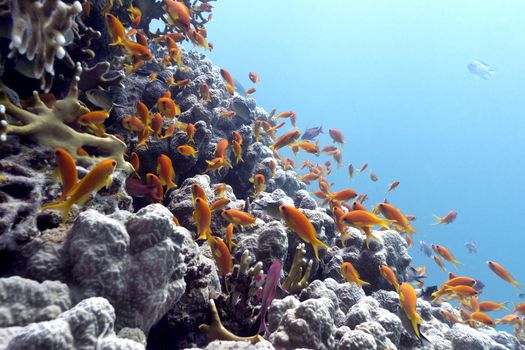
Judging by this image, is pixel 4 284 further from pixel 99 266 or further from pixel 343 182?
pixel 343 182

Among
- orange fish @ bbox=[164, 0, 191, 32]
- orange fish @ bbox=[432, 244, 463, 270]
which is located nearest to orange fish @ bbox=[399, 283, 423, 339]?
orange fish @ bbox=[432, 244, 463, 270]

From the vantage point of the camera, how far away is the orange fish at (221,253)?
3.84 metres

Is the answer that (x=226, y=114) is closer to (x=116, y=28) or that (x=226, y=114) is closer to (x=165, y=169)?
(x=116, y=28)

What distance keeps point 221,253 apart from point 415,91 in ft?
544

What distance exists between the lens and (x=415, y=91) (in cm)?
15100

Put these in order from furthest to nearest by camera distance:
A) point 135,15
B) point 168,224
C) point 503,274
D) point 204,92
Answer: point 204,92 → point 503,274 → point 135,15 → point 168,224

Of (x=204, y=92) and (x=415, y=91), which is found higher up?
(x=415, y=91)

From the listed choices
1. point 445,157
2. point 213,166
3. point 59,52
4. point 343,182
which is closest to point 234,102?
point 213,166

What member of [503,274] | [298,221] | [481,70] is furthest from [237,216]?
[481,70]

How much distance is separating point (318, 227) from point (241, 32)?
187 m

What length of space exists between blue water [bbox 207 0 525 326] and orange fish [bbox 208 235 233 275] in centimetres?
9983

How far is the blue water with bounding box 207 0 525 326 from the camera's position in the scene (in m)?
119

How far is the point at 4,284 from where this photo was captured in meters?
1.90

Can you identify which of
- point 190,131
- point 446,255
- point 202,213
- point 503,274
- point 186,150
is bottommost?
point 202,213
